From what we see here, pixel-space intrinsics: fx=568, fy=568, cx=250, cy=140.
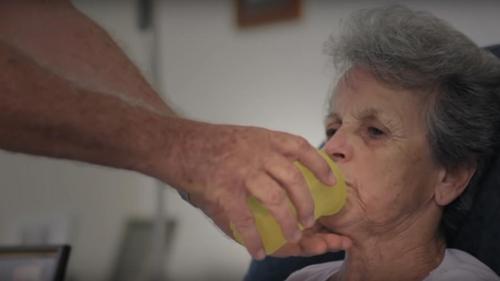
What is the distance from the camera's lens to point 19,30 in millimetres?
1138

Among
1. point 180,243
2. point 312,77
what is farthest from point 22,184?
point 312,77

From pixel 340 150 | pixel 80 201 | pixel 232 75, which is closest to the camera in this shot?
pixel 340 150

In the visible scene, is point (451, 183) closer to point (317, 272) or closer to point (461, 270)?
point (461, 270)

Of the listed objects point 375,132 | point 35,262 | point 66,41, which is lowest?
point 35,262

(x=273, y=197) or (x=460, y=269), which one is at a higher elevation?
(x=273, y=197)

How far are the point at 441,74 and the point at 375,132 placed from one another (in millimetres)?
164

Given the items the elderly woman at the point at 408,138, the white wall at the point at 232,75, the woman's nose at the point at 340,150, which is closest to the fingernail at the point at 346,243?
the elderly woman at the point at 408,138

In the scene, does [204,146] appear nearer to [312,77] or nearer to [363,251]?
[363,251]

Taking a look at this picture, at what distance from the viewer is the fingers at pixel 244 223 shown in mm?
718

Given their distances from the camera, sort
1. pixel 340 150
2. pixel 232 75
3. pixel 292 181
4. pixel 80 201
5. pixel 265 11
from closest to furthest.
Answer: pixel 292 181, pixel 340 150, pixel 265 11, pixel 232 75, pixel 80 201

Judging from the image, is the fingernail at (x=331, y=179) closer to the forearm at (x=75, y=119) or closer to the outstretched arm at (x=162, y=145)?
the outstretched arm at (x=162, y=145)

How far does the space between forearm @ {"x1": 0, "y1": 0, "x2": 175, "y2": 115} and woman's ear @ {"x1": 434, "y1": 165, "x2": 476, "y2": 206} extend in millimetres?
605

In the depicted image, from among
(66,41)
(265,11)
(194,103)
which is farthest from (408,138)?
(194,103)

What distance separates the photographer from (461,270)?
3.32ft
